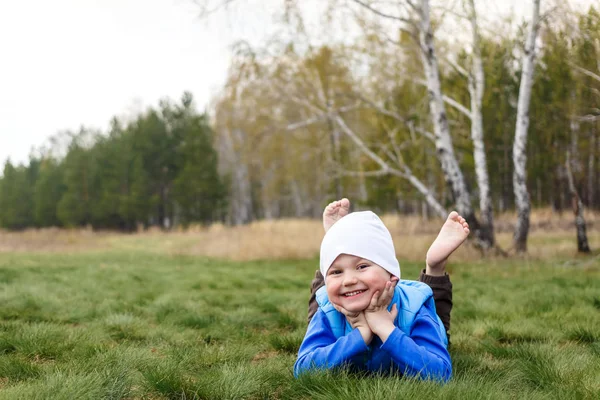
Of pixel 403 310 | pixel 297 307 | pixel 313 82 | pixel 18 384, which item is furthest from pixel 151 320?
pixel 313 82

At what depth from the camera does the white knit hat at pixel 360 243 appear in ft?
8.18

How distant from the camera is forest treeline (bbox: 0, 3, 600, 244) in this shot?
39.2 feet

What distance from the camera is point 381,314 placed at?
2.54 m

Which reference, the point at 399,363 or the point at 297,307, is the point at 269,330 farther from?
the point at 399,363

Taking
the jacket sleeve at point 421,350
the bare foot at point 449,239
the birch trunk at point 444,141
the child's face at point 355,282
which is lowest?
the jacket sleeve at point 421,350

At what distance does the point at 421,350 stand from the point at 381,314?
0.26 metres

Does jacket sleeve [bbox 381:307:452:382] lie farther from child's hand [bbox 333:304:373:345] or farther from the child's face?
the child's face

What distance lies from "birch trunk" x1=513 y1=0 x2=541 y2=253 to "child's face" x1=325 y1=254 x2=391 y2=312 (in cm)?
856

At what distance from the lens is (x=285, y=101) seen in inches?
578

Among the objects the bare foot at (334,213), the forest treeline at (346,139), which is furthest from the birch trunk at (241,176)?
the bare foot at (334,213)

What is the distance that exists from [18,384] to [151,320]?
2394mm

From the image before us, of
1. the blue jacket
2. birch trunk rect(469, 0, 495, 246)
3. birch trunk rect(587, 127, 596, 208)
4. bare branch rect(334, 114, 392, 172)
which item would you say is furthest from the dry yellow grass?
the blue jacket

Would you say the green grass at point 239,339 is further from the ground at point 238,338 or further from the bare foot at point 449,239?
the bare foot at point 449,239

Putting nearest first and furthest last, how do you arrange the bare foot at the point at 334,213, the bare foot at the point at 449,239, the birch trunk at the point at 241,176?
the bare foot at the point at 449,239 → the bare foot at the point at 334,213 → the birch trunk at the point at 241,176
